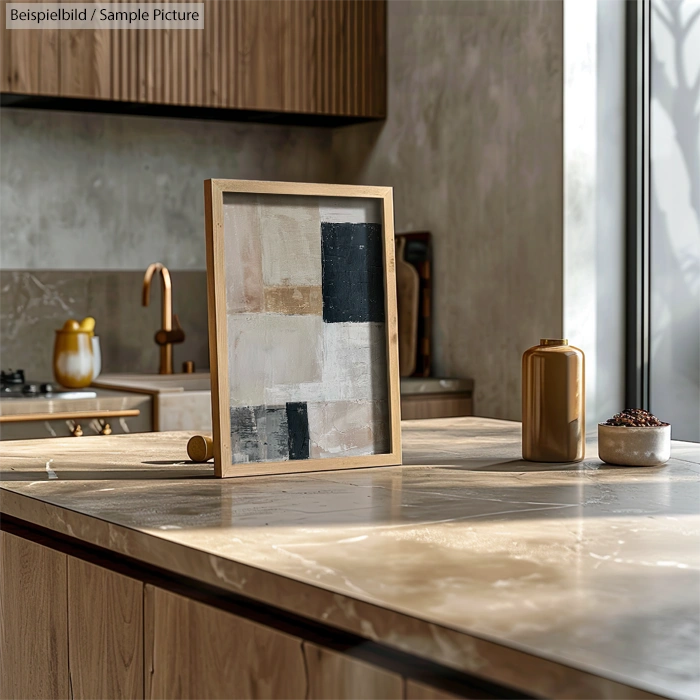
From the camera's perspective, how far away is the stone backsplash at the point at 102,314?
146 inches

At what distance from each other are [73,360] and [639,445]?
2.25 m

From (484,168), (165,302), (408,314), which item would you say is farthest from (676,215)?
(165,302)

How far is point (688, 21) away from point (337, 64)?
1250mm

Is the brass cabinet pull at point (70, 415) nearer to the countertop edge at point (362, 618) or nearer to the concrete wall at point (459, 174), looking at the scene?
the concrete wall at point (459, 174)

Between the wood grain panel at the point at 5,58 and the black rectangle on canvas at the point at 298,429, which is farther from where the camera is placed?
the wood grain panel at the point at 5,58

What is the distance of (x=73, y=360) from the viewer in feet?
10.9

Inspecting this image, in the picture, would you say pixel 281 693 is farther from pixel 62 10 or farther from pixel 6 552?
pixel 62 10

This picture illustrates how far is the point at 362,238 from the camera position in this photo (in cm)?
150

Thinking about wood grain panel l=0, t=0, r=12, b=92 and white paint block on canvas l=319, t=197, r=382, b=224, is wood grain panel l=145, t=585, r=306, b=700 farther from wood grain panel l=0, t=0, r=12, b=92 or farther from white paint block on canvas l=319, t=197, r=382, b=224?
wood grain panel l=0, t=0, r=12, b=92

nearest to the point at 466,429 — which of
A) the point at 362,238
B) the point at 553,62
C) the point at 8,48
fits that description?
the point at 362,238

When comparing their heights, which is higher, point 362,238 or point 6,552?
point 362,238

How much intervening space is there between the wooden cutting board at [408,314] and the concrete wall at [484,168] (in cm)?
8

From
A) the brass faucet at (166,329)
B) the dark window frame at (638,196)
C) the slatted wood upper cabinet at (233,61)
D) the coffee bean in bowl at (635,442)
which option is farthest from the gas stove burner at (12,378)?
the coffee bean in bowl at (635,442)

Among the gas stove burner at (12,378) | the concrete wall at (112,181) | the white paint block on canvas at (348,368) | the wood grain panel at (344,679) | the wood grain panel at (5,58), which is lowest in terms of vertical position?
the wood grain panel at (344,679)
